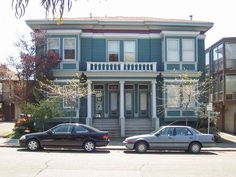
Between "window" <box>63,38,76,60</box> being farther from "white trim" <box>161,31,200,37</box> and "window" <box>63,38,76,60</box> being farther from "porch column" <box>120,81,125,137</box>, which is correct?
"white trim" <box>161,31,200,37</box>

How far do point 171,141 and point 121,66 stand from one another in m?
11.1

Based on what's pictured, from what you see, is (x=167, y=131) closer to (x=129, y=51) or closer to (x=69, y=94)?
(x=69, y=94)

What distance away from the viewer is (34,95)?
30484 mm

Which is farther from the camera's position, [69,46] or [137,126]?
[69,46]

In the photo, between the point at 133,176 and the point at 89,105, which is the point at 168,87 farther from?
the point at 133,176

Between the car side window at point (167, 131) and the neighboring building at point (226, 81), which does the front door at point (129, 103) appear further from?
the car side window at point (167, 131)

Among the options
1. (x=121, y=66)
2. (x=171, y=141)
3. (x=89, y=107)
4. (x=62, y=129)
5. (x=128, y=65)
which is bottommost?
(x=171, y=141)

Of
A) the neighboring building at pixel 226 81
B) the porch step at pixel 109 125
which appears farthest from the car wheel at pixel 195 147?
the neighboring building at pixel 226 81

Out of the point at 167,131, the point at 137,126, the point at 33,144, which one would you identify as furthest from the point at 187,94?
the point at 33,144

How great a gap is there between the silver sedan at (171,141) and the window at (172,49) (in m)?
11.8

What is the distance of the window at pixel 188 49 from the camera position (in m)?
33.0

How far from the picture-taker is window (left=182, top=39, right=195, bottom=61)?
108ft

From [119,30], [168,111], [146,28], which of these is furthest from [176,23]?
[168,111]

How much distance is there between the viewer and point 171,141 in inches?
856
